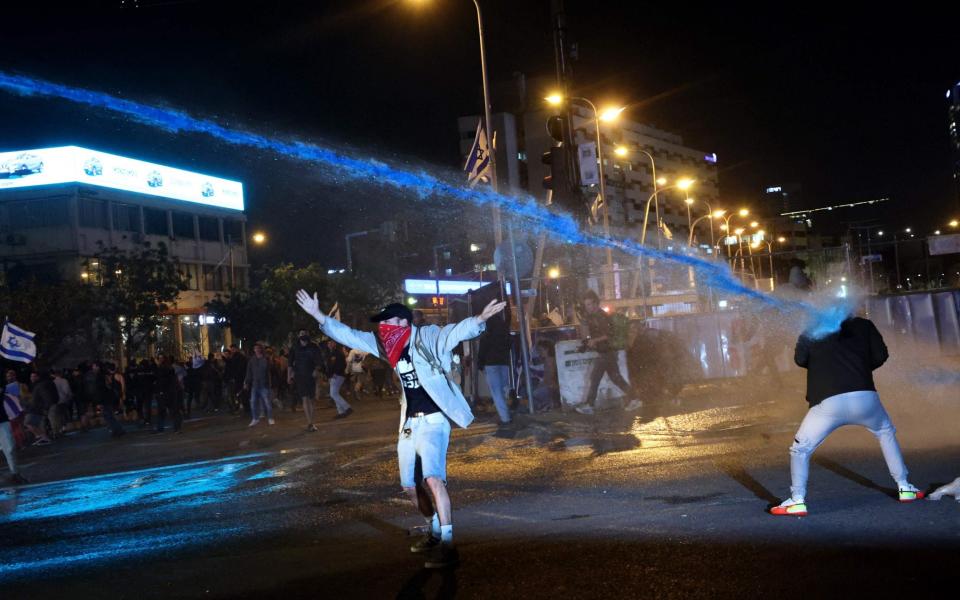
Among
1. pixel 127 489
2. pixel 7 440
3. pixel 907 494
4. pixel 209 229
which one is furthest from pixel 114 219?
pixel 907 494

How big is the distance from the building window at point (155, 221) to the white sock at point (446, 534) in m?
51.8

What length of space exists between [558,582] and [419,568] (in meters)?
1.01

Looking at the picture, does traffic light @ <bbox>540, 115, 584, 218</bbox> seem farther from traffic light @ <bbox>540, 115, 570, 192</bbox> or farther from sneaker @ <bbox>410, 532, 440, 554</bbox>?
sneaker @ <bbox>410, 532, 440, 554</bbox>

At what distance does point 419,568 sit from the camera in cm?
584

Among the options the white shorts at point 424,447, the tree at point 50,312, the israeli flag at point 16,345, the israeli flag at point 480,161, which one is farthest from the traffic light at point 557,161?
the tree at point 50,312

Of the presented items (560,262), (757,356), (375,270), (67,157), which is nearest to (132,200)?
(67,157)

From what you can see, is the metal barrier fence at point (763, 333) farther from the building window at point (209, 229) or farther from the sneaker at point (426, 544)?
the building window at point (209, 229)

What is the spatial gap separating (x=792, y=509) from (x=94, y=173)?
49736 mm

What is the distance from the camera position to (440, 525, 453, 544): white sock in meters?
5.89

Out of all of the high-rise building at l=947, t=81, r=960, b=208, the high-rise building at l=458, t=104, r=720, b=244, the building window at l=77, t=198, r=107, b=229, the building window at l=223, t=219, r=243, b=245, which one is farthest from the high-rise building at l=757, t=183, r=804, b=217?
the building window at l=77, t=198, r=107, b=229

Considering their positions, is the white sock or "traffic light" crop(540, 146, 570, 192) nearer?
the white sock

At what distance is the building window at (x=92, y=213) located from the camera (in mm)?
48656

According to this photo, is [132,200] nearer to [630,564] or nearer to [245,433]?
[245,433]

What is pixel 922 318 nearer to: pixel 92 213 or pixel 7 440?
pixel 7 440
